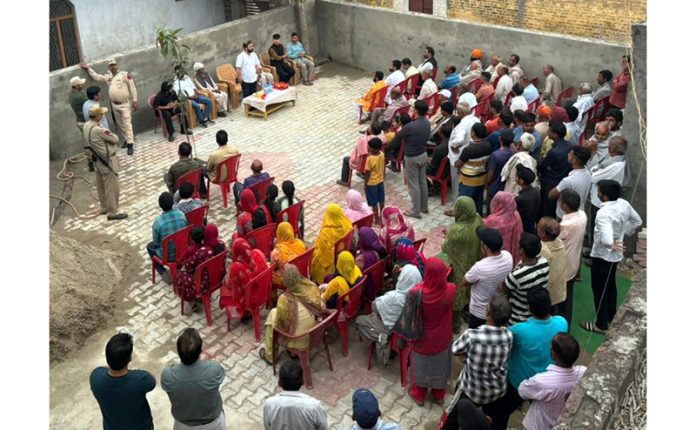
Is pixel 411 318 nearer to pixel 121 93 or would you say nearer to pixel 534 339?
pixel 534 339

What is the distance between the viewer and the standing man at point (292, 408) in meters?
5.05

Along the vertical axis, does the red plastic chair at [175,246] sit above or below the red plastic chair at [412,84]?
below

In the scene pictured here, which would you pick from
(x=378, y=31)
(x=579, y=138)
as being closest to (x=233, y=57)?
(x=378, y=31)

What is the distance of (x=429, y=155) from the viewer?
37.1 ft

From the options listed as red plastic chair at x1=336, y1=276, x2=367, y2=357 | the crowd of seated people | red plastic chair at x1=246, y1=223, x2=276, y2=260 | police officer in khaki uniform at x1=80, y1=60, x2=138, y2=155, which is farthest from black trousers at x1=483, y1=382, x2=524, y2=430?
police officer in khaki uniform at x1=80, y1=60, x2=138, y2=155

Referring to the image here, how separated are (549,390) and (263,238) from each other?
437 cm

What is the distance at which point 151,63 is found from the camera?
46.0 ft

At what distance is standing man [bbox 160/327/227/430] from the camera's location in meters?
5.27

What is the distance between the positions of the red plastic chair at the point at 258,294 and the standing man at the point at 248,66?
8.14 metres

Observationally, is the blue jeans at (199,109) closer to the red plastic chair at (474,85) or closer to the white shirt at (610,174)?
the red plastic chair at (474,85)

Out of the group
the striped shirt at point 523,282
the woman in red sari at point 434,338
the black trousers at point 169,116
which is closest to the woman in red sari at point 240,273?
the woman in red sari at point 434,338

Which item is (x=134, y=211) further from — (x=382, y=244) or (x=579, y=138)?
(x=579, y=138)

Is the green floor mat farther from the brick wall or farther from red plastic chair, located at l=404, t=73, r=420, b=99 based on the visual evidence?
the brick wall

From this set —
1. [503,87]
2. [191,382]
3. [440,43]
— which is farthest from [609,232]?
[440,43]
